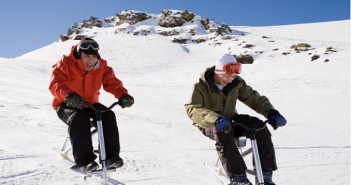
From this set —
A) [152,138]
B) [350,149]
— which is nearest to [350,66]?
[350,149]

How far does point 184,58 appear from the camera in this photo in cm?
3133

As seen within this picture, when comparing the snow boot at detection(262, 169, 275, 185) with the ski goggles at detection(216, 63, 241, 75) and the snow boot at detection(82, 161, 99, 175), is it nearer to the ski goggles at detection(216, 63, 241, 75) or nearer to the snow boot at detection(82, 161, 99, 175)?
the ski goggles at detection(216, 63, 241, 75)

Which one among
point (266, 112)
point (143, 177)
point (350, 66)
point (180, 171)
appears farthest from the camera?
point (350, 66)

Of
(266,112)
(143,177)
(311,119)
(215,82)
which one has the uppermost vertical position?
(215,82)

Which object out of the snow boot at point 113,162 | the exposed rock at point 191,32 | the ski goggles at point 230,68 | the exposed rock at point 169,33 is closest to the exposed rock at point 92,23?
the exposed rock at point 169,33

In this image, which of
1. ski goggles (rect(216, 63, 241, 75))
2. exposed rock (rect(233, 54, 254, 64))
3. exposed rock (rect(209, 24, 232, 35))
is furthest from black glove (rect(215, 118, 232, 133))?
exposed rock (rect(209, 24, 232, 35))

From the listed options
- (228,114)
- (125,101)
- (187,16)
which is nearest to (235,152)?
(228,114)

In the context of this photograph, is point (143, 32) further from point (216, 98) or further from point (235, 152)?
point (235, 152)

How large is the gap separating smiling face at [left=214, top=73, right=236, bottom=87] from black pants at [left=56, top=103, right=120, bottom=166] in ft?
4.04

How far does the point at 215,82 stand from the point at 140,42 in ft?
116

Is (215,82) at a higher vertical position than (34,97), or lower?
higher

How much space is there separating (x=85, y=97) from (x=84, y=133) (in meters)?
0.71

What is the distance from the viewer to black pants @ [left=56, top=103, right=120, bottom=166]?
309cm

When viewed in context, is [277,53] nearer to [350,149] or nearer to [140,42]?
[140,42]
